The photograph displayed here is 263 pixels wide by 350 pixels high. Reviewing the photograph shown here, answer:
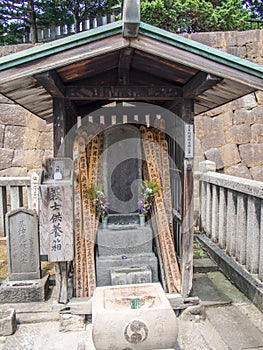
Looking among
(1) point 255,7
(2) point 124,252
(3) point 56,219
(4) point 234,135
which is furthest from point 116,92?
(1) point 255,7

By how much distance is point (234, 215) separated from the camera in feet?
17.7

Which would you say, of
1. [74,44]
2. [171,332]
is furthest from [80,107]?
[171,332]

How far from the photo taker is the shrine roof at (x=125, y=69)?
10.0 feet

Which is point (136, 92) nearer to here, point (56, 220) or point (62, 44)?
point (62, 44)

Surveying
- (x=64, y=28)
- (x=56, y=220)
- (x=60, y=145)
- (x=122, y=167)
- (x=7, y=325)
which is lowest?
(x=7, y=325)

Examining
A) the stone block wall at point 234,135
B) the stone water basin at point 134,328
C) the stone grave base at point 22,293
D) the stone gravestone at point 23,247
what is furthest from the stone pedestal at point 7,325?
the stone block wall at point 234,135

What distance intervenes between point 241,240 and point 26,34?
12556 millimetres

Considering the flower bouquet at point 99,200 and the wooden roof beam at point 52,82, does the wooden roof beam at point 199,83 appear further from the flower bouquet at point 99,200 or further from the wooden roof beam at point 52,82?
the flower bouquet at point 99,200

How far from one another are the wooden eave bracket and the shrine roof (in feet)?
0.31

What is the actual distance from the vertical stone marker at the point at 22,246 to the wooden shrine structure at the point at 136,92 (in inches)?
29.0

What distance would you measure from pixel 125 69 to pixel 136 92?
0.34 m

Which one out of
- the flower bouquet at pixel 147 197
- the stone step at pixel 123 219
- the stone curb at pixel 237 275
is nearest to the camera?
the stone curb at pixel 237 275

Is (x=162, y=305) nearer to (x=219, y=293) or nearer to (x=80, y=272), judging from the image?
(x=80, y=272)

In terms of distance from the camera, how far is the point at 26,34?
13.0 meters
